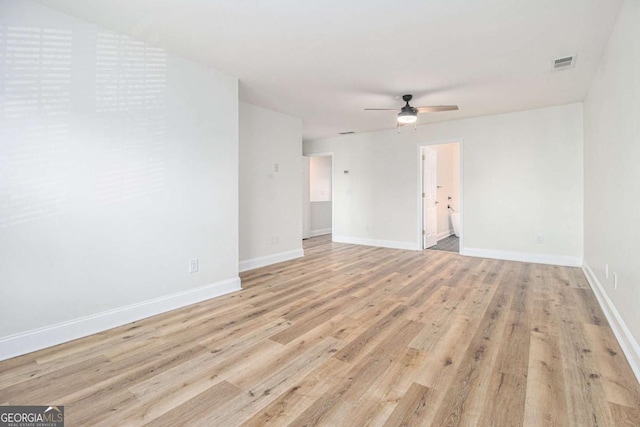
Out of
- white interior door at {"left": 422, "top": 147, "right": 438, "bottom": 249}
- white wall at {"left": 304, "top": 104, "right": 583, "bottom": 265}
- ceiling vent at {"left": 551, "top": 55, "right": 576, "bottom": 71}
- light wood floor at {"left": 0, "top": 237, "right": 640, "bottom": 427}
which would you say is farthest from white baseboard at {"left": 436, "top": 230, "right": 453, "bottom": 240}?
ceiling vent at {"left": 551, "top": 55, "right": 576, "bottom": 71}

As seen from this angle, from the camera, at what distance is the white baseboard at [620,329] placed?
1.78 metres

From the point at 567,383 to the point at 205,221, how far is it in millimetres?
3187

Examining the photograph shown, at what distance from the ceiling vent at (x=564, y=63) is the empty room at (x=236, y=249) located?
3 cm

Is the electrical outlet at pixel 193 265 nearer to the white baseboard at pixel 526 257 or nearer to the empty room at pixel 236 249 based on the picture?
the empty room at pixel 236 249

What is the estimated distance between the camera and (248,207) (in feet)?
14.6

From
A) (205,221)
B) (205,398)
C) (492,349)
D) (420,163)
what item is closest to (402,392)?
(492,349)

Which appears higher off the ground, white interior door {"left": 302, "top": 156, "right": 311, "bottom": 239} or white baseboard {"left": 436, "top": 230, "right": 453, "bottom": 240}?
Answer: white interior door {"left": 302, "top": 156, "right": 311, "bottom": 239}

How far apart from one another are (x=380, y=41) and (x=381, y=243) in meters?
4.41

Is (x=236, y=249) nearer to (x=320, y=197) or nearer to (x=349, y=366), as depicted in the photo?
(x=349, y=366)

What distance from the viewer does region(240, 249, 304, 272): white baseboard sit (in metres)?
4.38

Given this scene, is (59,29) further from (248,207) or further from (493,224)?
(493,224)

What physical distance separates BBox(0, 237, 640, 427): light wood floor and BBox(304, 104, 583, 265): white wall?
180 cm

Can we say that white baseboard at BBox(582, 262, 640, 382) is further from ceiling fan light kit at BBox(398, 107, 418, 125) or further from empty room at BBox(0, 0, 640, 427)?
ceiling fan light kit at BBox(398, 107, 418, 125)

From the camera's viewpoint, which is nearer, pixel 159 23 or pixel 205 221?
pixel 159 23
